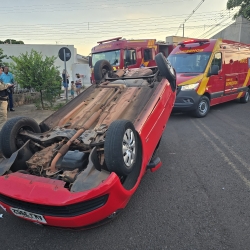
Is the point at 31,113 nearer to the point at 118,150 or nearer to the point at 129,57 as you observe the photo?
the point at 129,57

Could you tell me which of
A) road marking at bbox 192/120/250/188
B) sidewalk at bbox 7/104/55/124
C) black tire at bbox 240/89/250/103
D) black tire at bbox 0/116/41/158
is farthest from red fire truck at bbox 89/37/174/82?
black tire at bbox 0/116/41/158

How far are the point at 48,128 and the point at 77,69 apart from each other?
74.0ft

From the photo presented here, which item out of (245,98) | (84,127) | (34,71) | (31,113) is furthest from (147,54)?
(84,127)

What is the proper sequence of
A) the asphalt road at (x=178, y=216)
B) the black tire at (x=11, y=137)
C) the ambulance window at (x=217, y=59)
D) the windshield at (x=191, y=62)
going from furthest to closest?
the ambulance window at (x=217, y=59) → the windshield at (x=191, y=62) → the black tire at (x=11, y=137) → the asphalt road at (x=178, y=216)

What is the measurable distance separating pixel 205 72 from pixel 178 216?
5.83 metres

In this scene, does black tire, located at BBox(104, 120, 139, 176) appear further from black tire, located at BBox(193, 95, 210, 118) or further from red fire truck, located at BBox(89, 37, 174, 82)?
red fire truck, located at BBox(89, 37, 174, 82)

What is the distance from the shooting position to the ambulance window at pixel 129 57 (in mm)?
12078

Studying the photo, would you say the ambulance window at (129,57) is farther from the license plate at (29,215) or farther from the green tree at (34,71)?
the license plate at (29,215)

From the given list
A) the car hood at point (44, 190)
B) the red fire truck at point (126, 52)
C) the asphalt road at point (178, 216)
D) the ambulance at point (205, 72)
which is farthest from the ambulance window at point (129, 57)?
the car hood at point (44, 190)

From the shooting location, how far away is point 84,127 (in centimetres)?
341

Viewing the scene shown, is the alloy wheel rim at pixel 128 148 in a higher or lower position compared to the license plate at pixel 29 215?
higher

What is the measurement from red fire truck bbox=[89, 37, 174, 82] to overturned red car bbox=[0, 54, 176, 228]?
7787 millimetres

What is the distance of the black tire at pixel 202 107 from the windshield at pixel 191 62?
2.99 feet

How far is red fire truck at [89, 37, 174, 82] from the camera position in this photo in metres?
12.0
